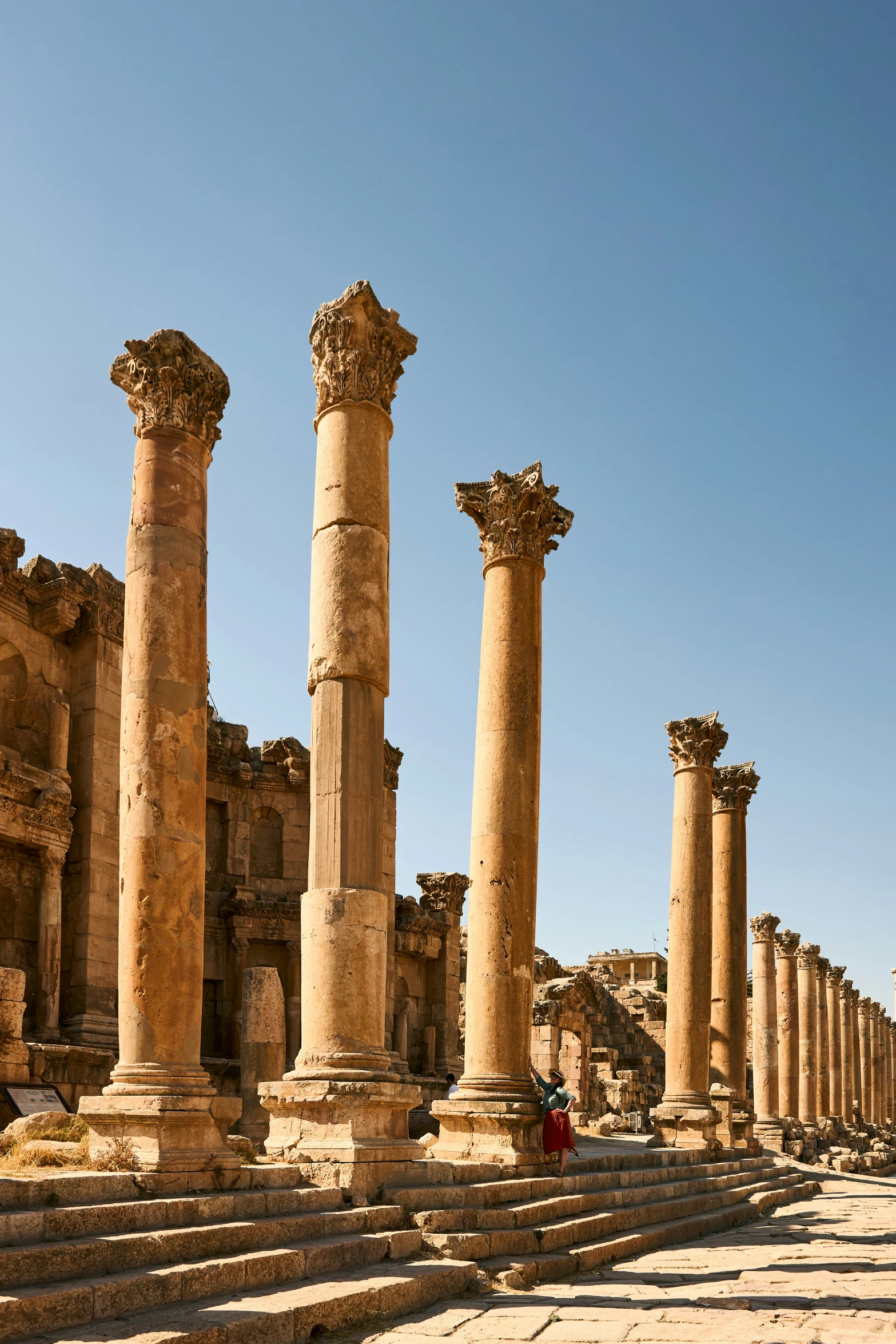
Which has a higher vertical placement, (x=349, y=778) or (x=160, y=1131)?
(x=349, y=778)

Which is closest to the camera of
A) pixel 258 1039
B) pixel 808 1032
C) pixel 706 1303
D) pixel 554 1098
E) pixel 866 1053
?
pixel 706 1303

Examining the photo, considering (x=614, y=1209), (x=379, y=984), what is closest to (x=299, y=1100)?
(x=379, y=984)

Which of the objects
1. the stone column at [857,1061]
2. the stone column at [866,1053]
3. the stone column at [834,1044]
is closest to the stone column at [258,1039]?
the stone column at [834,1044]

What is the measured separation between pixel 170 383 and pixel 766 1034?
29.6 m

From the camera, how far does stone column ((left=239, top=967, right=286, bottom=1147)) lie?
1803cm

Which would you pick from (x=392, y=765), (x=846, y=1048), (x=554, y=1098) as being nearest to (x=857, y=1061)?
(x=846, y=1048)

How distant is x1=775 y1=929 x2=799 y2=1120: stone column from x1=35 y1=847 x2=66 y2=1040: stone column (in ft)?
76.8

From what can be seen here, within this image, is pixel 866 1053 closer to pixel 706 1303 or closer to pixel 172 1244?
pixel 706 1303

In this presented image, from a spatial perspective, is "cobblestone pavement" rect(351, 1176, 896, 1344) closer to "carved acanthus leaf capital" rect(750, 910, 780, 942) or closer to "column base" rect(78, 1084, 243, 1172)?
"column base" rect(78, 1084, 243, 1172)

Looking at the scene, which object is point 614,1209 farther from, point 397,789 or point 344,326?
point 397,789

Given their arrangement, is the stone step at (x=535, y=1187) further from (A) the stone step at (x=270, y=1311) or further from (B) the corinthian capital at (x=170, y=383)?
(B) the corinthian capital at (x=170, y=383)

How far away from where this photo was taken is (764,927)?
37.9 metres

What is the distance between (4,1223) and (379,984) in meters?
5.16

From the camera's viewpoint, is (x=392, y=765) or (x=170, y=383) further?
(x=392, y=765)
